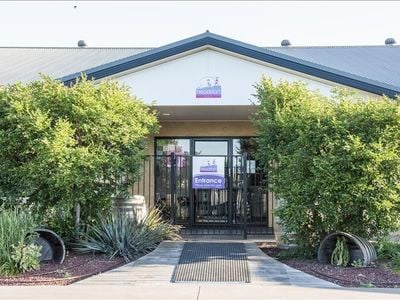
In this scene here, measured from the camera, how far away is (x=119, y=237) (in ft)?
31.4

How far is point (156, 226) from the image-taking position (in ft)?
35.1

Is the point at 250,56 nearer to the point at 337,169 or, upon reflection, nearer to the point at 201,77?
the point at 201,77

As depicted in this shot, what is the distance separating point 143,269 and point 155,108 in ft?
16.2

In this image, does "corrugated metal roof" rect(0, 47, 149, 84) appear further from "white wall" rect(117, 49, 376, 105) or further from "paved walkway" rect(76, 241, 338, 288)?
"paved walkway" rect(76, 241, 338, 288)

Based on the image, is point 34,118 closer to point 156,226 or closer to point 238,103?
point 156,226

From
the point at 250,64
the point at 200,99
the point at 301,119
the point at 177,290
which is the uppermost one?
the point at 250,64

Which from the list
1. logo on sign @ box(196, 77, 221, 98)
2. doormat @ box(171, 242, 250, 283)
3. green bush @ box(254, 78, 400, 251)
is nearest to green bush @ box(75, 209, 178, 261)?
doormat @ box(171, 242, 250, 283)

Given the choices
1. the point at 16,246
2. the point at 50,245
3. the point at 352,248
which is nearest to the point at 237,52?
the point at 352,248

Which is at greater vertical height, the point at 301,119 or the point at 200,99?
the point at 200,99

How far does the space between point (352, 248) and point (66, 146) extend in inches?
218

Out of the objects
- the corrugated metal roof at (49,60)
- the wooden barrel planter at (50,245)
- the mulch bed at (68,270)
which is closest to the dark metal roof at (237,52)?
the corrugated metal roof at (49,60)

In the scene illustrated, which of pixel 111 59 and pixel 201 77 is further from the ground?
pixel 111 59

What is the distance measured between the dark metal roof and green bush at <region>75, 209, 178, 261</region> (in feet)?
12.4

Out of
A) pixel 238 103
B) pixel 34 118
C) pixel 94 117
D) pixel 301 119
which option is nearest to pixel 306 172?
pixel 301 119
